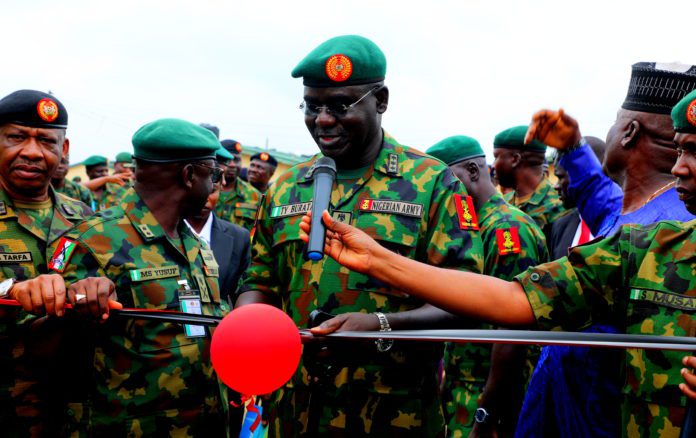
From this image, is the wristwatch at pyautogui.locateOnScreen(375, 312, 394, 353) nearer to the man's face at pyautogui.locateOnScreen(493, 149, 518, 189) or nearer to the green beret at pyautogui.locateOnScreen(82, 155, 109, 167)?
the man's face at pyautogui.locateOnScreen(493, 149, 518, 189)

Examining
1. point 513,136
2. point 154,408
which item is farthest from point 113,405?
point 513,136

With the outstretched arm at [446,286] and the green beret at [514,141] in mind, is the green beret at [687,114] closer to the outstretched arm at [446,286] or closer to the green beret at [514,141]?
the outstretched arm at [446,286]

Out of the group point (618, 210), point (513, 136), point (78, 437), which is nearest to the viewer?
point (78, 437)

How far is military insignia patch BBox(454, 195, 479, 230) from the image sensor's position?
343cm

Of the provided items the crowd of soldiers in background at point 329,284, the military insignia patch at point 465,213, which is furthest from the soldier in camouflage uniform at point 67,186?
the military insignia patch at point 465,213

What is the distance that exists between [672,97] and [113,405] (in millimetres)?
3377

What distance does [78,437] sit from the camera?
144 inches

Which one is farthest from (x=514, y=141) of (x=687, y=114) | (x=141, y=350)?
(x=141, y=350)

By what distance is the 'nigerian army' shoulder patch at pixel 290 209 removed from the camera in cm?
358

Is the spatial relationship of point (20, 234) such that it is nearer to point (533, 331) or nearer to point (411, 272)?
point (411, 272)

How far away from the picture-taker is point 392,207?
3457 millimetres

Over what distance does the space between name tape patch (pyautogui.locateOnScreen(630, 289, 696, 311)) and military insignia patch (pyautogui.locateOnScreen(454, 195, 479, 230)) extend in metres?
0.97

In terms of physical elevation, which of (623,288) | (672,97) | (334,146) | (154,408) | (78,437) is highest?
(672,97)

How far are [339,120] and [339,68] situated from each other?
269 millimetres
